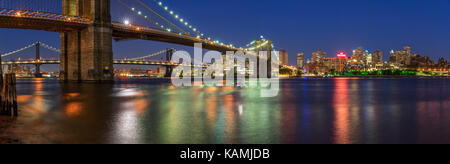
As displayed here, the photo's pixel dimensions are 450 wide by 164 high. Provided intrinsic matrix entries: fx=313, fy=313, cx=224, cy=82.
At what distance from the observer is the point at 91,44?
127 ft

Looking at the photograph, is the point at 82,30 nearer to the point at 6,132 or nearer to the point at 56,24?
the point at 56,24

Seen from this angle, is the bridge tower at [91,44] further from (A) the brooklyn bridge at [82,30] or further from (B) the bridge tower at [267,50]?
(B) the bridge tower at [267,50]

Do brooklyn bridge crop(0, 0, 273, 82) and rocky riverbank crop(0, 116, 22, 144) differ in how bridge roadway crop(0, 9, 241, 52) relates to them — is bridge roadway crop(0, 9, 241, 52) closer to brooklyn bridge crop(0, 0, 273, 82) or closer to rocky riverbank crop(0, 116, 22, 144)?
brooklyn bridge crop(0, 0, 273, 82)

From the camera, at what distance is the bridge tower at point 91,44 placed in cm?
3884

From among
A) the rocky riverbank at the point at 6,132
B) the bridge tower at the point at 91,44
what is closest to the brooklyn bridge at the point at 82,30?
the bridge tower at the point at 91,44

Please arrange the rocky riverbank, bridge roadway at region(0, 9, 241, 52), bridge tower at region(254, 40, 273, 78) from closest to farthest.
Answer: the rocky riverbank
bridge roadway at region(0, 9, 241, 52)
bridge tower at region(254, 40, 273, 78)

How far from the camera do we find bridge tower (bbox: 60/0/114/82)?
38844mm

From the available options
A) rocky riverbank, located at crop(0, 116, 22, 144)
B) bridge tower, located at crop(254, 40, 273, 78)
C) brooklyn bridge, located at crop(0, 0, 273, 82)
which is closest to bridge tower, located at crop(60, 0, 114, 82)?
brooklyn bridge, located at crop(0, 0, 273, 82)

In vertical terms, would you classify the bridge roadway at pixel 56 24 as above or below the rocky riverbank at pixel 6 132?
above
